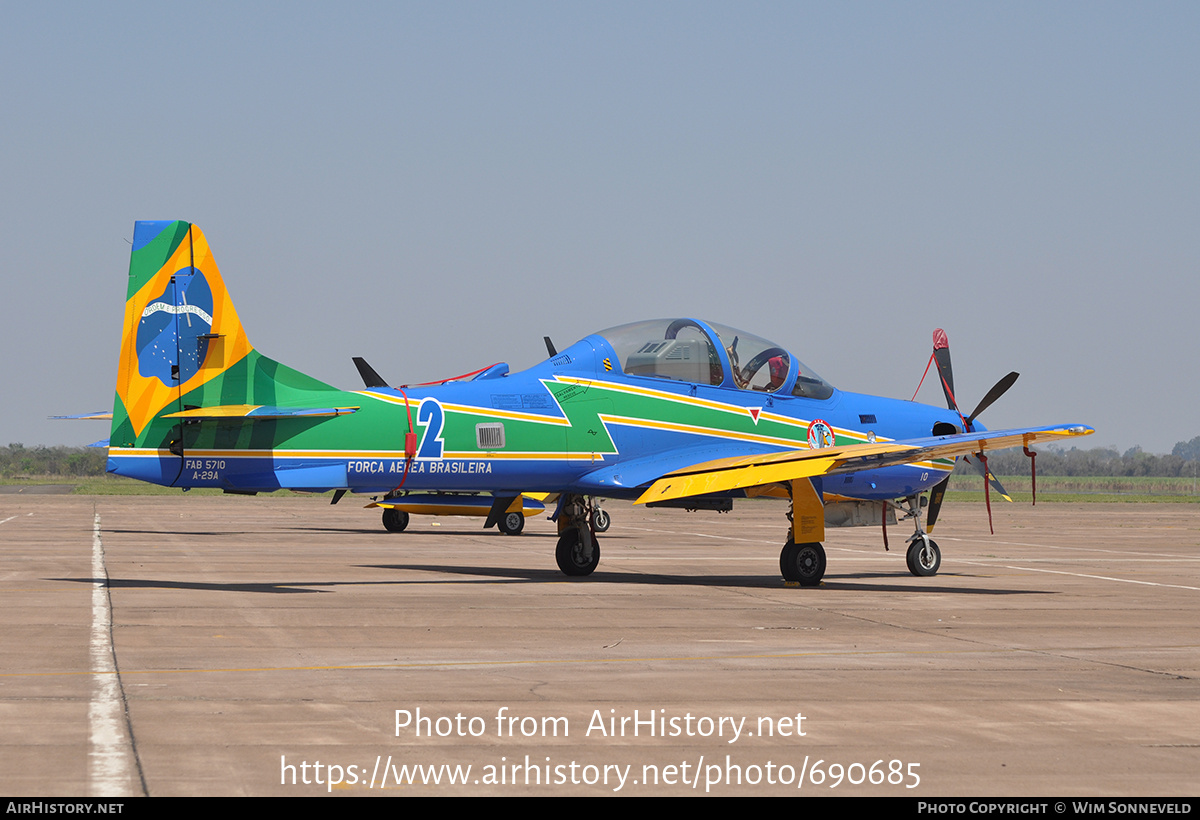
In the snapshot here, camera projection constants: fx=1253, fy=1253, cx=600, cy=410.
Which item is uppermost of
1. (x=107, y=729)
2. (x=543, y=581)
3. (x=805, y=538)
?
(x=805, y=538)

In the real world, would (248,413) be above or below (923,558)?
above

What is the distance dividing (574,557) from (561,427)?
258cm

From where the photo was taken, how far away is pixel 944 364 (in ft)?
71.6

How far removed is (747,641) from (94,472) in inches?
5353

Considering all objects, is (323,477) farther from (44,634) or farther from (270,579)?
(44,634)

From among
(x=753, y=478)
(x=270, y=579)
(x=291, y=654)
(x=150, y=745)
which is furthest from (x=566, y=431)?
(x=150, y=745)

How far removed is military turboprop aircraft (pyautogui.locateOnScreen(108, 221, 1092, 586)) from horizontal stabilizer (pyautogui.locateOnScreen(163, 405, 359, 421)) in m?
0.03

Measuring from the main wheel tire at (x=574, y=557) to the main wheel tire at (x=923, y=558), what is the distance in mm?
5301

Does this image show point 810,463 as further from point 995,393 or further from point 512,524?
point 512,524

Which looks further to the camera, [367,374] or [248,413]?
[367,374]

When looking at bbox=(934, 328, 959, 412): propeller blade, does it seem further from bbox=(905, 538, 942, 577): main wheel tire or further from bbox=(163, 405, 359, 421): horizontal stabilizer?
bbox=(163, 405, 359, 421): horizontal stabilizer

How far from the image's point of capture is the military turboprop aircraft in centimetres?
1526

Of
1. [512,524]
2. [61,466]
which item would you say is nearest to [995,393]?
[512,524]

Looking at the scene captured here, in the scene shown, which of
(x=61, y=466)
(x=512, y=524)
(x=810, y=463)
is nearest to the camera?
(x=810, y=463)
